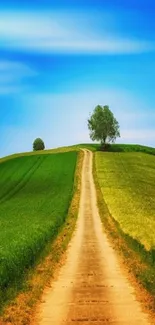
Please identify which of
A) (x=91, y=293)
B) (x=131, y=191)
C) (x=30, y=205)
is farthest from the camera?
(x=131, y=191)

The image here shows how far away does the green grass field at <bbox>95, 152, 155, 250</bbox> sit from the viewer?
41378mm

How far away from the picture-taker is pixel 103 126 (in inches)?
6225

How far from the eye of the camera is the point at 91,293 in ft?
68.5

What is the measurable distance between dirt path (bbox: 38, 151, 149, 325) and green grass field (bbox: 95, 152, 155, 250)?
169 inches

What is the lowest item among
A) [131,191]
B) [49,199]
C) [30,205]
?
[30,205]

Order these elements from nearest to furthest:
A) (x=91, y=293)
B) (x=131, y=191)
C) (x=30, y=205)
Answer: (x=91, y=293)
(x=30, y=205)
(x=131, y=191)

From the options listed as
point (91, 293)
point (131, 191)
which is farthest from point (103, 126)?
point (91, 293)

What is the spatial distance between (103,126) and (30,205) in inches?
3915

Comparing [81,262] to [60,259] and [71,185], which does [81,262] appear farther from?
[71,185]

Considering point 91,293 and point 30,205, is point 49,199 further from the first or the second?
point 91,293

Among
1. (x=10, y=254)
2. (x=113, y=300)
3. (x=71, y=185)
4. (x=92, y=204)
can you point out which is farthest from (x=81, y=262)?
(x=71, y=185)

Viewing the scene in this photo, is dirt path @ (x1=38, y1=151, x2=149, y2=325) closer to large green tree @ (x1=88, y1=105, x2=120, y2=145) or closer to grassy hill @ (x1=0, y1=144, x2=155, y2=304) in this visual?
grassy hill @ (x1=0, y1=144, x2=155, y2=304)

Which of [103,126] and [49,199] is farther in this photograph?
[103,126]

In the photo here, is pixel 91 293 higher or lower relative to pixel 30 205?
lower
